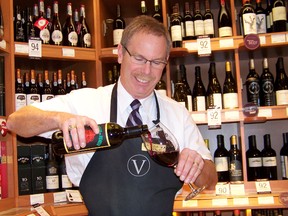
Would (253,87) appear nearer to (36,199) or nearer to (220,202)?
(220,202)

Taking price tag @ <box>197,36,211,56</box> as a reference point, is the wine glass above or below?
below

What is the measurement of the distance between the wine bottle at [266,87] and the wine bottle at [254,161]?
0.92 feet

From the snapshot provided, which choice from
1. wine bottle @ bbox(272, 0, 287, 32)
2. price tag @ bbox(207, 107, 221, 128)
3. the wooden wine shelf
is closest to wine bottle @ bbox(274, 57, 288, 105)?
wine bottle @ bbox(272, 0, 287, 32)

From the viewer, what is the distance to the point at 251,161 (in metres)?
2.95

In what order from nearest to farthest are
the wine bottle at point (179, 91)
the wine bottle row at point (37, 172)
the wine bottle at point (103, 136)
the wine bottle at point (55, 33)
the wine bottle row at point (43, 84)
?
the wine bottle at point (103, 136) → the wine bottle row at point (37, 172) → the wine bottle row at point (43, 84) → the wine bottle at point (55, 33) → the wine bottle at point (179, 91)

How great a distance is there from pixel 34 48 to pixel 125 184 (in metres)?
1.27

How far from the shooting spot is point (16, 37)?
2.66 metres

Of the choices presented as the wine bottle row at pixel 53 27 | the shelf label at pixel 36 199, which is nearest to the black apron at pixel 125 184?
the shelf label at pixel 36 199

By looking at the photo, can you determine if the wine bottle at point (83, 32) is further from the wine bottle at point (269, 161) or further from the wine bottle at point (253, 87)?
the wine bottle at point (269, 161)

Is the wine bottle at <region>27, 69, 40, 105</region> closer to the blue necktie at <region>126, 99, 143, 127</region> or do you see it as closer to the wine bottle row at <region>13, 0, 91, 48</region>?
the wine bottle row at <region>13, 0, 91, 48</region>

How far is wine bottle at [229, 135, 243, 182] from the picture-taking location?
9.20ft

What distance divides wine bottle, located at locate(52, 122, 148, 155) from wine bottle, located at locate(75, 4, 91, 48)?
169 cm

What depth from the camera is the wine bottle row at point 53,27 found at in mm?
2736

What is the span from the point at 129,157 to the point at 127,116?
19 cm
